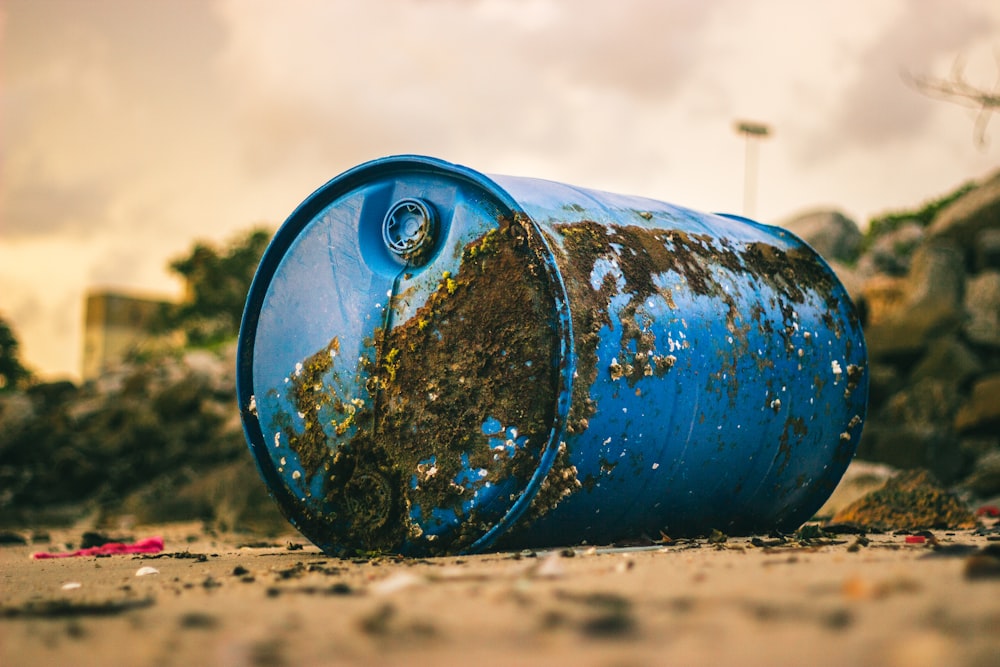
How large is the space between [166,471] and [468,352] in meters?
8.31

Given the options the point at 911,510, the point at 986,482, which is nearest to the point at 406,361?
the point at 911,510

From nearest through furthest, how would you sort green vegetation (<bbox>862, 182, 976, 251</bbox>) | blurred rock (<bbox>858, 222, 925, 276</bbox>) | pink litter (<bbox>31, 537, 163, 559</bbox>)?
1. pink litter (<bbox>31, 537, 163, 559</bbox>)
2. blurred rock (<bbox>858, 222, 925, 276</bbox>)
3. green vegetation (<bbox>862, 182, 976, 251</bbox>)

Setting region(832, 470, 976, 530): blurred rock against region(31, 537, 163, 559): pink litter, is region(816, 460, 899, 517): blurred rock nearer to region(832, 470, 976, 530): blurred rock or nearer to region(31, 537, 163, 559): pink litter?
region(832, 470, 976, 530): blurred rock

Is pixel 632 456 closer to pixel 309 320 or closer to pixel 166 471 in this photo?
pixel 309 320

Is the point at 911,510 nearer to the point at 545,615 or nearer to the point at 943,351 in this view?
the point at 545,615

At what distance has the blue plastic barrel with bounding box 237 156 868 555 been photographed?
3.11 m

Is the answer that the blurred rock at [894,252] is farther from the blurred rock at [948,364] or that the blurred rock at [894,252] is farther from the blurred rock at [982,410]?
the blurred rock at [982,410]

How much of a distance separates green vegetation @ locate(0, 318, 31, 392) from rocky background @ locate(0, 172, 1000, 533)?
291 cm

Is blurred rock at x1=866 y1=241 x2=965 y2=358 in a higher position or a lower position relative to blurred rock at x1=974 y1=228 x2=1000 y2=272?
lower

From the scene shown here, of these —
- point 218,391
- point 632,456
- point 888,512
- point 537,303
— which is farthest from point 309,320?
point 218,391

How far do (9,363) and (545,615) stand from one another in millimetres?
16149

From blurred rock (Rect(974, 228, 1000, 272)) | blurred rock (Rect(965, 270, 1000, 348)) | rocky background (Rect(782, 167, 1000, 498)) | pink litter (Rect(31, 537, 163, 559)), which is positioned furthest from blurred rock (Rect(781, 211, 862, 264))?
pink litter (Rect(31, 537, 163, 559))

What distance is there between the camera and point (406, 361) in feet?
10.9

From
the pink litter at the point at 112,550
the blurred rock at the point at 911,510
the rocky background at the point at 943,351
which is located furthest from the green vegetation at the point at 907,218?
the pink litter at the point at 112,550
